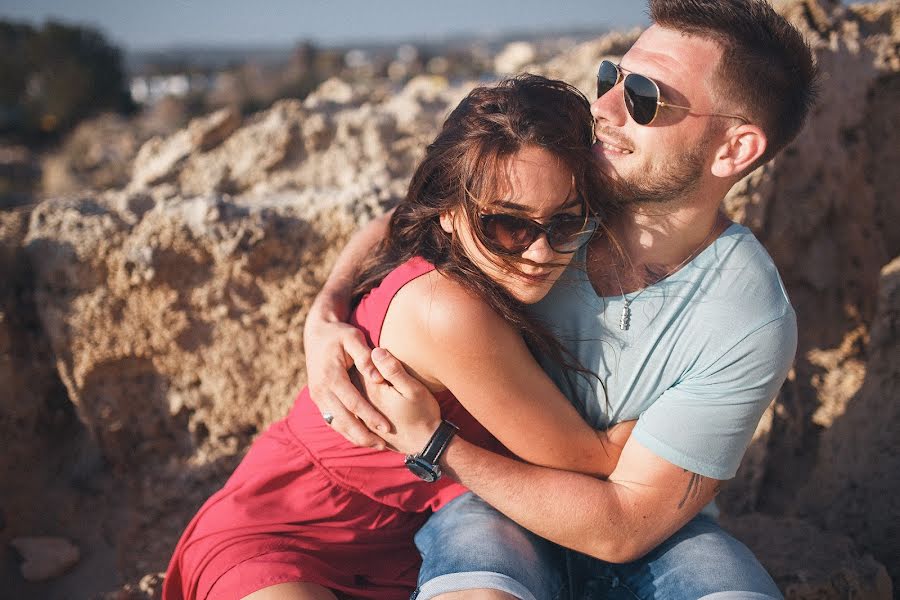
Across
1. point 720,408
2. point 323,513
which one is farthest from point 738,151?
point 323,513

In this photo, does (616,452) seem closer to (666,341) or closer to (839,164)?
(666,341)

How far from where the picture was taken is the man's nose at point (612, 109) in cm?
205

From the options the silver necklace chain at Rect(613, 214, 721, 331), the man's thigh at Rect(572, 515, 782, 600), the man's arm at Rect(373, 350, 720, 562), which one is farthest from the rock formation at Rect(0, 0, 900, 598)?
the silver necklace chain at Rect(613, 214, 721, 331)

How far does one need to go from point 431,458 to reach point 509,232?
64cm

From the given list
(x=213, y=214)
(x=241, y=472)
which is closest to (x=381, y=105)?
(x=213, y=214)

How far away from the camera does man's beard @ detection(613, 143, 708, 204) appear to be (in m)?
2.07

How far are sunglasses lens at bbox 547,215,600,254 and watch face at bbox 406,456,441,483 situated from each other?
0.67 m

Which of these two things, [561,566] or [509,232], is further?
A: [561,566]

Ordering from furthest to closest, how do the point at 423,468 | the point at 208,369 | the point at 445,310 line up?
the point at 208,369, the point at 423,468, the point at 445,310

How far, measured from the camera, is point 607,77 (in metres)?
2.13

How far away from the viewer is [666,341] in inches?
78.7

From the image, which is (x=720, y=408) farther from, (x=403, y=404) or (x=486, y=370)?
(x=403, y=404)

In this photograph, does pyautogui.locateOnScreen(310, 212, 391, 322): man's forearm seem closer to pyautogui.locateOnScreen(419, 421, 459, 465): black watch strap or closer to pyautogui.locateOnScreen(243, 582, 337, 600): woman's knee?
pyautogui.locateOnScreen(419, 421, 459, 465): black watch strap

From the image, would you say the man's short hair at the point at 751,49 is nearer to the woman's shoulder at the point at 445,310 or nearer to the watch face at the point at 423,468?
the woman's shoulder at the point at 445,310
